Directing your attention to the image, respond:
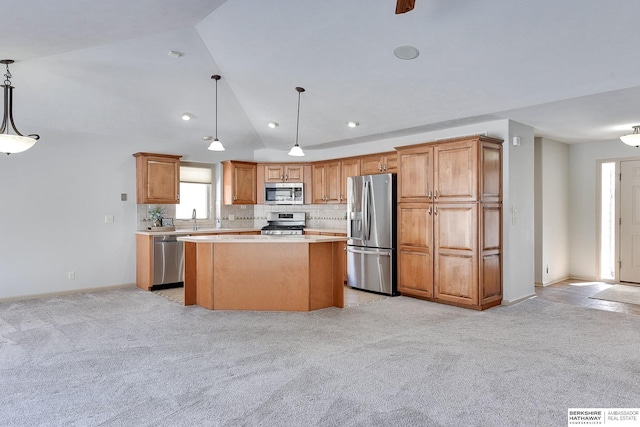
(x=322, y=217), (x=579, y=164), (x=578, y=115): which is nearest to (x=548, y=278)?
(x=579, y=164)

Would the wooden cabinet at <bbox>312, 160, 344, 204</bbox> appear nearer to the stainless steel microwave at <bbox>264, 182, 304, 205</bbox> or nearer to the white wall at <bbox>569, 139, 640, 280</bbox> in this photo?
the stainless steel microwave at <bbox>264, 182, 304, 205</bbox>

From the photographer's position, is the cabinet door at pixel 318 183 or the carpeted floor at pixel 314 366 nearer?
the carpeted floor at pixel 314 366

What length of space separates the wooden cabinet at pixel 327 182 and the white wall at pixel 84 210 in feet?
2.63

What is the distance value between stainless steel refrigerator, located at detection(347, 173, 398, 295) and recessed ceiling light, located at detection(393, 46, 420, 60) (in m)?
2.01

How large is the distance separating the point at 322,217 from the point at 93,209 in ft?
12.5

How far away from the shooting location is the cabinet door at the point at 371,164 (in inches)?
256

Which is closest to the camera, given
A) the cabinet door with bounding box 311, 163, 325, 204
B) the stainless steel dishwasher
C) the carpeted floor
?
the carpeted floor

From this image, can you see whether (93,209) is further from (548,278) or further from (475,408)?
(548,278)

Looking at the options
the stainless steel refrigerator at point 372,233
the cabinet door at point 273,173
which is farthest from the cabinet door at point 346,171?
the cabinet door at point 273,173

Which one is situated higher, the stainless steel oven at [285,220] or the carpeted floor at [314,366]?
the stainless steel oven at [285,220]

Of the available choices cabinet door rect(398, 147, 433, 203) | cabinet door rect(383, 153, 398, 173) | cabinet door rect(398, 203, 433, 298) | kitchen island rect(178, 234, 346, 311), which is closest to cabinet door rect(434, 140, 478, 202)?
cabinet door rect(398, 147, 433, 203)

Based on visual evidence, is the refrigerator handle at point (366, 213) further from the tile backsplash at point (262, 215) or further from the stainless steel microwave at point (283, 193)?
the stainless steel microwave at point (283, 193)

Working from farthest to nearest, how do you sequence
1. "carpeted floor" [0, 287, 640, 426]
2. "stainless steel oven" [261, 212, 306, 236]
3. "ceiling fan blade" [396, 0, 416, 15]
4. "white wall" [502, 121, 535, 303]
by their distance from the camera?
"stainless steel oven" [261, 212, 306, 236]
"white wall" [502, 121, 535, 303]
"ceiling fan blade" [396, 0, 416, 15]
"carpeted floor" [0, 287, 640, 426]

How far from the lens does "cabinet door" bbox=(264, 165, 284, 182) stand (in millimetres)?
7730
